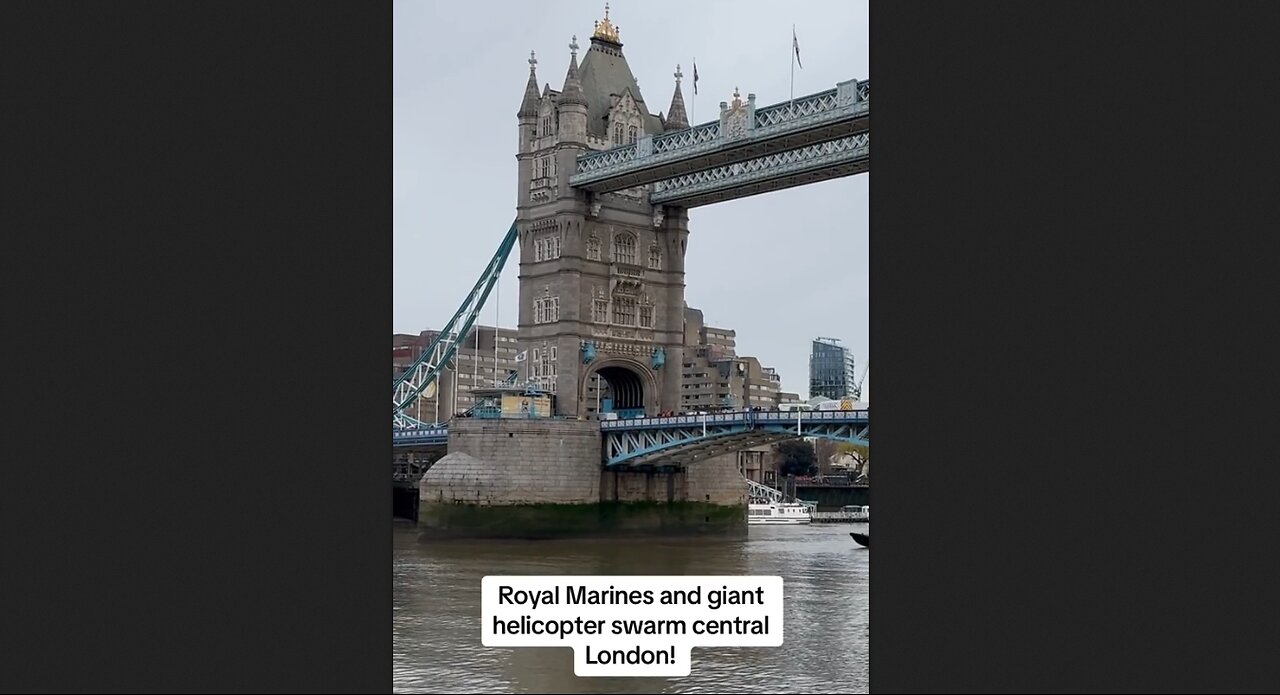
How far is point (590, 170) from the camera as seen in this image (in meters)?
52.5

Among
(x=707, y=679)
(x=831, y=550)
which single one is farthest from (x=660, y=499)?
(x=707, y=679)

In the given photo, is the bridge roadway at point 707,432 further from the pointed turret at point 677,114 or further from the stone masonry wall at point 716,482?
the pointed turret at point 677,114

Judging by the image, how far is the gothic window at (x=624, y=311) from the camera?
55062 millimetres

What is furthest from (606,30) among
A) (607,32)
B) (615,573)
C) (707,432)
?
(615,573)

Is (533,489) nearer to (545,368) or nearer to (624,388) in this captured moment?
(545,368)

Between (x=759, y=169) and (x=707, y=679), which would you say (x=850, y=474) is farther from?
(x=707, y=679)

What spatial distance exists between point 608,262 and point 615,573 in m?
19.4

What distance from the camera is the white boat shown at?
232 feet

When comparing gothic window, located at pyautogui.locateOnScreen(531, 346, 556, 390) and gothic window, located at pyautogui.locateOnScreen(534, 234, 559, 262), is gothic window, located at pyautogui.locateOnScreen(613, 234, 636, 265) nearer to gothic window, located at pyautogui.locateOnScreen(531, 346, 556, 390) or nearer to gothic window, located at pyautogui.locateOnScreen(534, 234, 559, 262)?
gothic window, located at pyautogui.locateOnScreen(534, 234, 559, 262)

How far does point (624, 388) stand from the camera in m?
57.0

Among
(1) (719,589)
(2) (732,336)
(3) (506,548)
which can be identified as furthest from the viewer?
(2) (732,336)

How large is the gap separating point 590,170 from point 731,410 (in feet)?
32.6

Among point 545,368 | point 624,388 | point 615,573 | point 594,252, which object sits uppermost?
point 594,252

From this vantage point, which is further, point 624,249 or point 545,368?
point 624,249
